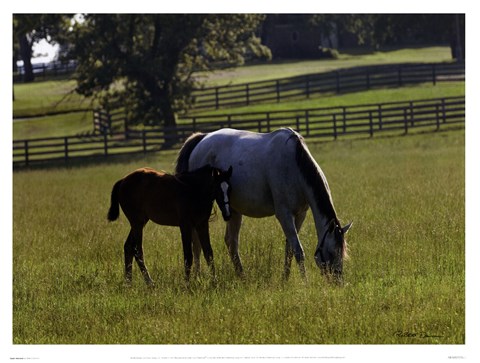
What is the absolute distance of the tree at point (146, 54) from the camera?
35969 millimetres

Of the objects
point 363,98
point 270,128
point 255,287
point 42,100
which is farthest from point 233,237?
point 42,100

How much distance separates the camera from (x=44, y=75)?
68812 mm

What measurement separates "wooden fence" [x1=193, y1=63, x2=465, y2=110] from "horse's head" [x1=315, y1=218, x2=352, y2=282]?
38.8 metres

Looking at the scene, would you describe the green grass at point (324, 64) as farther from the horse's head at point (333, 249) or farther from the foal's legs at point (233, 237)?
the horse's head at point (333, 249)

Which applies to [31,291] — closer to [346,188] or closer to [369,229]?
[369,229]

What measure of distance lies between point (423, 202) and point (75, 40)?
2224 cm

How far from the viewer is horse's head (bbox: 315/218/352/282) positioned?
1023cm

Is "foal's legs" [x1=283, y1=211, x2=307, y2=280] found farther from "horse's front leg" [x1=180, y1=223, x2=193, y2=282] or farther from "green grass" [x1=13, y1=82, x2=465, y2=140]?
"green grass" [x1=13, y1=82, x2=465, y2=140]

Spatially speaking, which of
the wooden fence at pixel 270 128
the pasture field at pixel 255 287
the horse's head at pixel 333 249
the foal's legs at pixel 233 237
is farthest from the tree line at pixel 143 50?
the horse's head at pixel 333 249

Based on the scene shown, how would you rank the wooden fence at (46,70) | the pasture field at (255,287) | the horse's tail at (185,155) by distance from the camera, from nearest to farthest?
1. the pasture field at (255,287)
2. the horse's tail at (185,155)
3. the wooden fence at (46,70)

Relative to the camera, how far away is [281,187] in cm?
1086

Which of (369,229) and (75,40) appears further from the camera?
(75,40)

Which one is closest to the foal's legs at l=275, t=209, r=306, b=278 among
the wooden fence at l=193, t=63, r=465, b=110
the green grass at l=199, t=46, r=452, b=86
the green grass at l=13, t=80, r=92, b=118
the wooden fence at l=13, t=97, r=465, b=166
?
the wooden fence at l=13, t=97, r=465, b=166

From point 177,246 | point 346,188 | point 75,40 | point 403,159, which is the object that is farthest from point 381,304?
point 75,40
